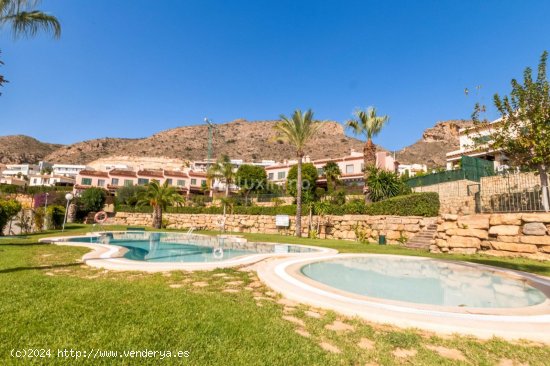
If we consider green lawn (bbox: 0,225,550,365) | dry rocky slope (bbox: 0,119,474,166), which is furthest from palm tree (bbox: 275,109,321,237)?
dry rocky slope (bbox: 0,119,474,166)

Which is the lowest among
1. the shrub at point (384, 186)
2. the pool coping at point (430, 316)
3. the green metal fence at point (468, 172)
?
the pool coping at point (430, 316)

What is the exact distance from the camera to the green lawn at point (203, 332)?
2645 mm

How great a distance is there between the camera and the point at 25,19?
31.1 ft

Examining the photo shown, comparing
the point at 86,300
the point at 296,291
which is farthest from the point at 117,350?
the point at 296,291

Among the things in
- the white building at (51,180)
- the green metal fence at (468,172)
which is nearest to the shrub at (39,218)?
the green metal fence at (468,172)

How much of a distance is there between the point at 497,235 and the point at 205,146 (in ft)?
332

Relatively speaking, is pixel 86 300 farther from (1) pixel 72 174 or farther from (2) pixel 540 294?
(1) pixel 72 174

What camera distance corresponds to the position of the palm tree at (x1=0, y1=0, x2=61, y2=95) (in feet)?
29.8

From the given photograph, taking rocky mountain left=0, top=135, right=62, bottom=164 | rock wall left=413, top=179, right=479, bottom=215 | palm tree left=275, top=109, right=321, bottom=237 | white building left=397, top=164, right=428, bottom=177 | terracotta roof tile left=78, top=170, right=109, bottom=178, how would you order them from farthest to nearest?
rocky mountain left=0, top=135, right=62, bottom=164, terracotta roof tile left=78, top=170, right=109, bottom=178, white building left=397, top=164, right=428, bottom=177, palm tree left=275, top=109, right=321, bottom=237, rock wall left=413, top=179, right=479, bottom=215

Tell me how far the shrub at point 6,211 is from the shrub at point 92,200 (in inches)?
766

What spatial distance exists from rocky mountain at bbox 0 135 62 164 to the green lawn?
115338 millimetres

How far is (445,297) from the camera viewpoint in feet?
18.7

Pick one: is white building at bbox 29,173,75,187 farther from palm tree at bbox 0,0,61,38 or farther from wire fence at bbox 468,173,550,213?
wire fence at bbox 468,173,550,213

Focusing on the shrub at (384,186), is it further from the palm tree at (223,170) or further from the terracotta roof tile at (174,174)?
the terracotta roof tile at (174,174)
